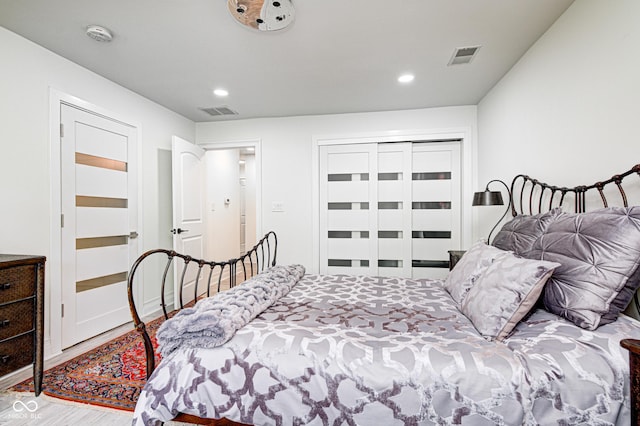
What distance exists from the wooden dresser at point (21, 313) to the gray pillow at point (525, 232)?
2997 mm

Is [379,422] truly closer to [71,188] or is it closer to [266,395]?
[266,395]

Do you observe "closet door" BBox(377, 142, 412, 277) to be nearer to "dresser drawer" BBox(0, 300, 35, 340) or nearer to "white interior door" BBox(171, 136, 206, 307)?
"white interior door" BBox(171, 136, 206, 307)

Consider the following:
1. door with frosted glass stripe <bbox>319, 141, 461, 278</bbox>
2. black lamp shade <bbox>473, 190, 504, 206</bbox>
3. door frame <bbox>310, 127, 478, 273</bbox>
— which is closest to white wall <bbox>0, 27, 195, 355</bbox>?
door frame <bbox>310, 127, 478, 273</bbox>

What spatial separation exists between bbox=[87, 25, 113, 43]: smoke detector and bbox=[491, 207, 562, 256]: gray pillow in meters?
3.13

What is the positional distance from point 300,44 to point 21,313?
2622 millimetres

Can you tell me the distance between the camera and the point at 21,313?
74.1 inches

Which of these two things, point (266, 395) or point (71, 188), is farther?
point (71, 188)

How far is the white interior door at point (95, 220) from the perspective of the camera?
2.65 metres

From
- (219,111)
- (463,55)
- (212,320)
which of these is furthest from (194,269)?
(463,55)

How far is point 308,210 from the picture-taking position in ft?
13.6

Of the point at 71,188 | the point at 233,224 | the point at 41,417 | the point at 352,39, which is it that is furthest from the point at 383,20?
the point at 233,224

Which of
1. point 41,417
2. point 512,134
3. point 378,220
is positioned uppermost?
point 512,134

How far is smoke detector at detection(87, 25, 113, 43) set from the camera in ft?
7.03

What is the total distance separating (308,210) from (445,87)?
7.19ft
